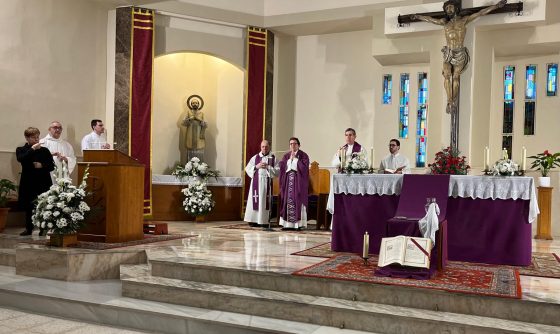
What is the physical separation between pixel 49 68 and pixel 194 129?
341cm

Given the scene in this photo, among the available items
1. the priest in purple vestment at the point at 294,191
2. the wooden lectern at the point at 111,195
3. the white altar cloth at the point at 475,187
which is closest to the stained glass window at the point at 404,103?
the priest in purple vestment at the point at 294,191

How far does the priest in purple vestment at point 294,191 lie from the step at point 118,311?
14.3ft

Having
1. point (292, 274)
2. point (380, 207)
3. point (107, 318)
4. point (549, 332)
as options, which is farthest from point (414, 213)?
point (107, 318)

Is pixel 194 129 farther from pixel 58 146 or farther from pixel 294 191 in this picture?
pixel 58 146

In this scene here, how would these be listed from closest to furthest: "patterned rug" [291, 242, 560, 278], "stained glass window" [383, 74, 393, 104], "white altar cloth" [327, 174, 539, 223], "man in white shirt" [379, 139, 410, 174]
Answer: "patterned rug" [291, 242, 560, 278], "white altar cloth" [327, 174, 539, 223], "man in white shirt" [379, 139, 410, 174], "stained glass window" [383, 74, 393, 104]

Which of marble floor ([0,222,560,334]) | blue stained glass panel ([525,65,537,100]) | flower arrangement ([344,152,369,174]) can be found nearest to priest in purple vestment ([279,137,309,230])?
marble floor ([0,222,560,334])

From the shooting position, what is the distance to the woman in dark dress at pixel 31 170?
8030 millimetres

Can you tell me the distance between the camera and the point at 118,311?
17.8 feet

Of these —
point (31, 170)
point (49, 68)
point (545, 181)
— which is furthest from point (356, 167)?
point (49, 68)

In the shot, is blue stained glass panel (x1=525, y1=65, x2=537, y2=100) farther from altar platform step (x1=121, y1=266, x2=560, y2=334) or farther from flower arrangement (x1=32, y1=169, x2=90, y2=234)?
flower arrangement (x1=32, y1=169, x2=90, y2=234)

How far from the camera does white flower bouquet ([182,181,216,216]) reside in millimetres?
11156

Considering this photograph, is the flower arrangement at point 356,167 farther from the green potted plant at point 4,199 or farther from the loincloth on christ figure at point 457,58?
the green potted plant at point 4,199

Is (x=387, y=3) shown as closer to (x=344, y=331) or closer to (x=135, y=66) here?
(x=135, y=66)

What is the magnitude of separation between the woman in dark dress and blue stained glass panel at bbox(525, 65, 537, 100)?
8700 millimetres
